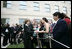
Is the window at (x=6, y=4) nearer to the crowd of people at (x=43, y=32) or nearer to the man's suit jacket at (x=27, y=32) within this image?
the crowd of people at (x=43, y=32)

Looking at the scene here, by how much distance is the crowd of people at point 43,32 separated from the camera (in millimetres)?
1502

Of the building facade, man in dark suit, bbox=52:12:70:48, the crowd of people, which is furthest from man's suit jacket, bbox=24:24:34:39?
the building facade

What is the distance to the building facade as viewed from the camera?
10.3 metres

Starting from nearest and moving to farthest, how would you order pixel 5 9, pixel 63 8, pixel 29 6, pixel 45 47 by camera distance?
pixel 45 47 < pixel 5 9 < pixel 29 6 < pixel 63 8

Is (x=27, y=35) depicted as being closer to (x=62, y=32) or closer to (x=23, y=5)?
(x=62, y=32)

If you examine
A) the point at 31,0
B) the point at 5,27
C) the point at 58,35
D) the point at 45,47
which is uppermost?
the point at 31,0

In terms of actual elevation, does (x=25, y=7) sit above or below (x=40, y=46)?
above

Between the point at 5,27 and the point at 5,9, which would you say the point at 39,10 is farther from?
the point at 5,27

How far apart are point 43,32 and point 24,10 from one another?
829 centimetres

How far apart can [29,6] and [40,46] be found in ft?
26.5

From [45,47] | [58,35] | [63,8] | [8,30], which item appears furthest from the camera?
[63,8]

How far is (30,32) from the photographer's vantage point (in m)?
2.95

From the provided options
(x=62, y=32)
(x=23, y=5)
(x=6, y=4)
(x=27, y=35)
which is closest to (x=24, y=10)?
(x=23, y=5)

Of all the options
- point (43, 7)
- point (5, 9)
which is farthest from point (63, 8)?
point (5, 9)
